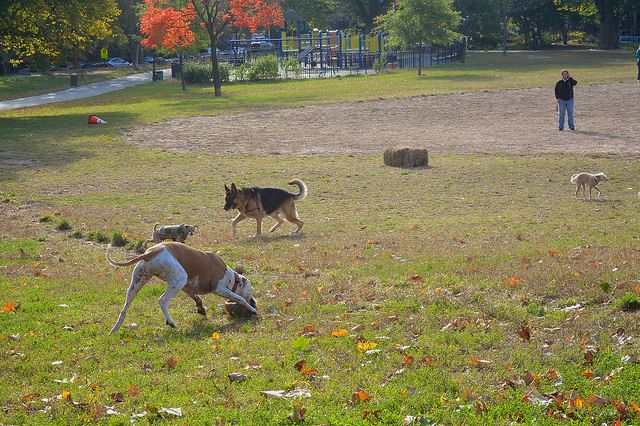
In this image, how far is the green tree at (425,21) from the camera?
6625cm

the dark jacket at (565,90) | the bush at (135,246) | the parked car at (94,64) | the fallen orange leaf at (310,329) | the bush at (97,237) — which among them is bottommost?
the bush at (97,237)

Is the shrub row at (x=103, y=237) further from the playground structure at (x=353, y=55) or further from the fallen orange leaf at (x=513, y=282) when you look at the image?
the playground structure at (x=353, y=55)

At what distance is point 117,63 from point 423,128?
71.9 meters

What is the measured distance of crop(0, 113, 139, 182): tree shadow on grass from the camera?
87.8 feet

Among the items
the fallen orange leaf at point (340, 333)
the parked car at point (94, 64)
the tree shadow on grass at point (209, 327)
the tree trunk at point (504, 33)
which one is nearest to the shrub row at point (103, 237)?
the tree shadow on grass at point (209, 327)

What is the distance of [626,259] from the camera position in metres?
10.8

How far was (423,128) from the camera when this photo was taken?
34.1m

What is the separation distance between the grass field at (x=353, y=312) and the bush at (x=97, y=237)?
0.27ft

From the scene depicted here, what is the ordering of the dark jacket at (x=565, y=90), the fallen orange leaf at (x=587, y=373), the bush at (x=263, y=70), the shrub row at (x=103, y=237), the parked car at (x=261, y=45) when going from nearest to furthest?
the fallen orange leaf at (x=587, y=373) → the shrub row at (x=103, y=237) → the dark jacket at (x=565, y=90) → the bush at (x=263, y=70) → the parked car at (x=261, y=45)

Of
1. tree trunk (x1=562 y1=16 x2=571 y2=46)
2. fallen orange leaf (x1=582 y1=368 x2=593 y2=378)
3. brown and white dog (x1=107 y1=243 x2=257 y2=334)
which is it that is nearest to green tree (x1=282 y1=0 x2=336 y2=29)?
tree trunk (x1=562 y1=16 x2=571 y2=46)

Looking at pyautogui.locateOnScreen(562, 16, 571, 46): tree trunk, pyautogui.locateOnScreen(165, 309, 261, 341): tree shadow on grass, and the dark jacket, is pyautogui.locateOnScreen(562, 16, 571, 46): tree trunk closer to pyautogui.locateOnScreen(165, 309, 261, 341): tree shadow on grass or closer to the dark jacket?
the dark jacket

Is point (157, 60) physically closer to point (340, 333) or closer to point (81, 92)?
point (81, 92)

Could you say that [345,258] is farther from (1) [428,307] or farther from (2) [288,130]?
(2) [288,130]

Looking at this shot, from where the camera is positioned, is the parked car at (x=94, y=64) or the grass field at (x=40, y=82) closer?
the grass field at (x=40, y=82)
